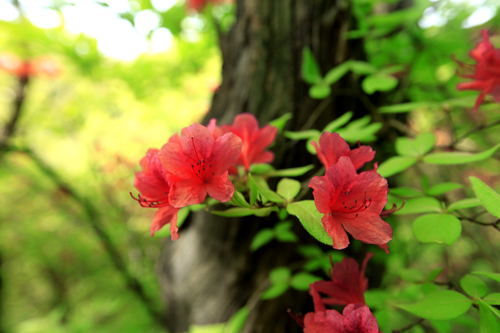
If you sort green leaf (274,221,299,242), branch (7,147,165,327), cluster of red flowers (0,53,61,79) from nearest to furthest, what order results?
1. green leaf (274,221,299,242)
2. branch (7,147,165,327)
3. cluster of red flowers (0,53,61,79)

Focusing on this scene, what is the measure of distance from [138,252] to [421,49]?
2.42 meters

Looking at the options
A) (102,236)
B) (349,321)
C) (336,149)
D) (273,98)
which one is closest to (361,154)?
(336,149)

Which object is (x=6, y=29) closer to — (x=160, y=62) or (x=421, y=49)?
(x=160, y=62)

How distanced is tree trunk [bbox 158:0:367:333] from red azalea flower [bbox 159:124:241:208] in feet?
1.45

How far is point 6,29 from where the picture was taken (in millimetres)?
1638

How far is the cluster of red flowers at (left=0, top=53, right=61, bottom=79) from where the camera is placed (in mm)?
2193

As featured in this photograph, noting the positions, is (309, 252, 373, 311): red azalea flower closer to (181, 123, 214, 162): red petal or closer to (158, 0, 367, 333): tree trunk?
(181, 123, 214, 162): red petal

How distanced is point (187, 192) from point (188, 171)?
0.04 meters

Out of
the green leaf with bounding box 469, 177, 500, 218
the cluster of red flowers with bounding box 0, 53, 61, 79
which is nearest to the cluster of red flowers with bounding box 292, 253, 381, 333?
the green leaf with bounding box 469, 177, 500, 218

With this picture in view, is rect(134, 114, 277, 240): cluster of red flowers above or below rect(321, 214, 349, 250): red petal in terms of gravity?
above

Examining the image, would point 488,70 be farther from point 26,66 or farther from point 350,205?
point 26,66

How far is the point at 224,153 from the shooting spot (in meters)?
0.43

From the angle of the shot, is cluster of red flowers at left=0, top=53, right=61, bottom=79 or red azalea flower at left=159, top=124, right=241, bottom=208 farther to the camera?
cluster of red flowers at left=0, top=53, right=61, bottom=79

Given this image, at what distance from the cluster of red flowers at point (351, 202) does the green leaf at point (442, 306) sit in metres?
0.13
